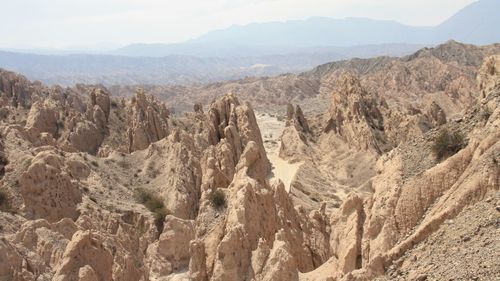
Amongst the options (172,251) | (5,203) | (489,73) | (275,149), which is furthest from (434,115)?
(5,203)

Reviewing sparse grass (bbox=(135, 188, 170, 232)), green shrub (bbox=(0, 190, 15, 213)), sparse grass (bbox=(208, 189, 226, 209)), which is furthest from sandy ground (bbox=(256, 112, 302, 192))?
green shrub (bbox=(0, 190, 15, 213))

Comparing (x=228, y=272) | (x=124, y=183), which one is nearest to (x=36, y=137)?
(x=124, y=183)

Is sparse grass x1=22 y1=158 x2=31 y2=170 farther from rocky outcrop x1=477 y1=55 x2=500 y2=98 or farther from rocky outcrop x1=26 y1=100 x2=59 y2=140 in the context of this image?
rocky outcrop x1=26 y1=100 x2=59 y2=140

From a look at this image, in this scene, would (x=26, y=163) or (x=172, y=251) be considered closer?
(x=172, y=251)

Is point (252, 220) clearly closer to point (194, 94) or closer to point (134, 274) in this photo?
point (134, 274)

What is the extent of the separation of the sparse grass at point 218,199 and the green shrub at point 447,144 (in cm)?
908

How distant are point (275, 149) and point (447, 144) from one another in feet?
169

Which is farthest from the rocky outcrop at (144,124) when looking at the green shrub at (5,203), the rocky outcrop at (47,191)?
the green shrub at (5,203)

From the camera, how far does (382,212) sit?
16.7 meters

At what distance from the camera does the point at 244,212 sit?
805 inches

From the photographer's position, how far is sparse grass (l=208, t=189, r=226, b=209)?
23914 millimetres

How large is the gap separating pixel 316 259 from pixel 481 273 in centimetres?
1133

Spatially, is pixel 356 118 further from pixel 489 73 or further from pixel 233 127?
pixel 489 73

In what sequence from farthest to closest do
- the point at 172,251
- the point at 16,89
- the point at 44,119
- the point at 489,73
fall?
the point at 16,89 < the point at 44,119 < the point at 489,73 < the point at 172,251
